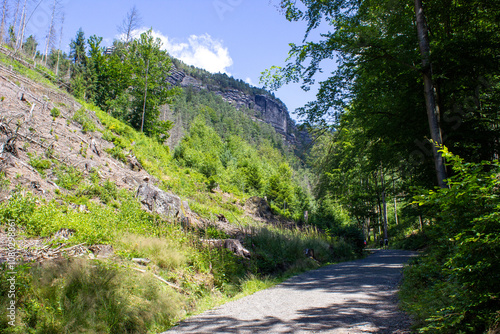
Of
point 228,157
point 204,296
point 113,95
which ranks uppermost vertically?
point 113,95

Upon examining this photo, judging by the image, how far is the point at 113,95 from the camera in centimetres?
3519

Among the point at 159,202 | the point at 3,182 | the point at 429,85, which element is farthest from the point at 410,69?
the point at 3,182

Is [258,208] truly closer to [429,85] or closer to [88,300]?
[429,85]

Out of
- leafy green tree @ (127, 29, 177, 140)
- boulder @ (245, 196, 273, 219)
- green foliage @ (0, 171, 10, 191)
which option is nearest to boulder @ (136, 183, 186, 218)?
green foliage @ (0, 171, 10, 191)

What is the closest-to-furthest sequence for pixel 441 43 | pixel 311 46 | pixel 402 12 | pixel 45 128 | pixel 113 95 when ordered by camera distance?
pixel 441 43 < pixel 311 46 < pixel 402 12 < pixel 45 128 < pixel 113 95

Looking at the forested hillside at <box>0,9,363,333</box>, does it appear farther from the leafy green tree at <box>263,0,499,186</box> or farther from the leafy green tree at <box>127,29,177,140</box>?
the leafy green tree at <box>127,29,177,140</box>

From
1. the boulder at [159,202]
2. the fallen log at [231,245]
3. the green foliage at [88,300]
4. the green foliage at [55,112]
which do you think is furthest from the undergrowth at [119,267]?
the green foliage at [55,112]

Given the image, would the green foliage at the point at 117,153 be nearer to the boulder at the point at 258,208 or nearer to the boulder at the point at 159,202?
the boulder at the point at 159,202

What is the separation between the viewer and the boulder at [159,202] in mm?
10562

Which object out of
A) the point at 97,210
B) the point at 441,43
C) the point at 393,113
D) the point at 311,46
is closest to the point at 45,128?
the point at 97,210

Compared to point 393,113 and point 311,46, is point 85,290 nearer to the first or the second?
point 311,46

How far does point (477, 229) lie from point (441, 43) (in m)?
6.06

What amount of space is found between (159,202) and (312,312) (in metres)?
8.25

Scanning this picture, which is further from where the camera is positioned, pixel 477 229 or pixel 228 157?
pixel 228 157
